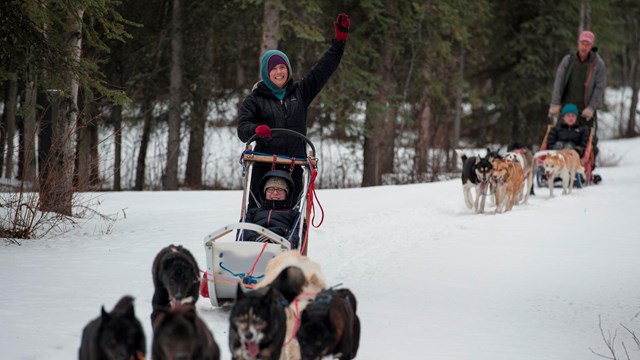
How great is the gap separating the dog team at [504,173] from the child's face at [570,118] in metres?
0.96

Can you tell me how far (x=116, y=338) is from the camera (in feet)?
11.0

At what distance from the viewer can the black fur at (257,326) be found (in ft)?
12.2

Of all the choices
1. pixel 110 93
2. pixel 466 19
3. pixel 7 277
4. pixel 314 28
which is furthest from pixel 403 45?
pixel 7 277

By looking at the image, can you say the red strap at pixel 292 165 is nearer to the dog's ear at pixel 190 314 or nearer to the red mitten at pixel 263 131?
the red mitten at pixel 263 131

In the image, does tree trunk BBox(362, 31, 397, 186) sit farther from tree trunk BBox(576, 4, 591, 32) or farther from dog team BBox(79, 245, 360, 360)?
dog team BBox(79, 245, 360, 360)

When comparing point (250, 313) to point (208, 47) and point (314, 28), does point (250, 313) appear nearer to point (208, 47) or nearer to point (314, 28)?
point (314, 28)

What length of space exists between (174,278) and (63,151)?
4525 millimetres

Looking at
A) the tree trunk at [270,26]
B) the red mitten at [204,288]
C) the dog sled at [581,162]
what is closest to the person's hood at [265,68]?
the red mitten at [204,288]

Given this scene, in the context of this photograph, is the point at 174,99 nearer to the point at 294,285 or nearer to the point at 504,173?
the point at 504,173

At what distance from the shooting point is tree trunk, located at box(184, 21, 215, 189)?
1769 cm

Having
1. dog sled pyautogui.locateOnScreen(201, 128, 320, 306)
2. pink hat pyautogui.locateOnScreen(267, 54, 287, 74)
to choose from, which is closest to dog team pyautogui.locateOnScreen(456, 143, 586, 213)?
pink hat pyautogui.locateOnScreen(267, 54, 287, 74)

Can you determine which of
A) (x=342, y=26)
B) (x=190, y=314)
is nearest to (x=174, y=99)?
(x=342, y=26)

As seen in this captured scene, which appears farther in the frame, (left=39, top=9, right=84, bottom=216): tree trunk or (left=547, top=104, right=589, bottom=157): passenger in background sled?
(left=547, top=104, right=589, bottom=157): passenger in background sled

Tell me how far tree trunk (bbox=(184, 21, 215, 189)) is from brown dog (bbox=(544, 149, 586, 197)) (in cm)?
867
